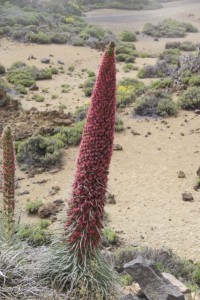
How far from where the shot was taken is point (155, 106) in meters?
15.8

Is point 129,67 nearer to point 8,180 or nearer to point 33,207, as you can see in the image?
point 33,207

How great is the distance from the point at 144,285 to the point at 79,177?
1527 mm

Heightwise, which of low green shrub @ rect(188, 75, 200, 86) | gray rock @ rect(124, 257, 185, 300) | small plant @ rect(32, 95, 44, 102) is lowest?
small plant @ rect(32, 95, 44, 102)

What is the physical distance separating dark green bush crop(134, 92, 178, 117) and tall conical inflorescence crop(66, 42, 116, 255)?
11317 mm

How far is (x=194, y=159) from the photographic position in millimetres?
11812

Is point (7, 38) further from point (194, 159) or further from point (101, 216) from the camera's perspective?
point (101, 216)

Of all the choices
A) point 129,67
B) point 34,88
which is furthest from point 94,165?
point 129,67

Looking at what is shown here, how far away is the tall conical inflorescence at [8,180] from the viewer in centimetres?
385

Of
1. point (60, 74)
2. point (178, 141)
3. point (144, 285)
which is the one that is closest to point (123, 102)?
point (178, 141)

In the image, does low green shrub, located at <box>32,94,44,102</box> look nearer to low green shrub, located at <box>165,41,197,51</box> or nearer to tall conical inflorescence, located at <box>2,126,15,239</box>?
tall conical inflorescence, located at <box>2,126,15,239</box>

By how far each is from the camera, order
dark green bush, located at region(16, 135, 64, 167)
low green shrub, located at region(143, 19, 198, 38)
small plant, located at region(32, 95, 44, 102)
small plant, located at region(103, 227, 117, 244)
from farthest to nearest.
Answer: low green shrub, located at region(143, 19, 198, 38)
small plant, located at region(32, 95, 44, 102)
dark green bush, located at region(16, 135, 64, 167)
small plant, located at region(103, 227, 117, 244)

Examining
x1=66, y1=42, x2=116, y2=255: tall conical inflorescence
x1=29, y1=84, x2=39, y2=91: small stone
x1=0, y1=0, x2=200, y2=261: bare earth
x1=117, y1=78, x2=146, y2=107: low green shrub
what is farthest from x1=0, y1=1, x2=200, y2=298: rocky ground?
x1=29, y1=84, x2=39, y2=91: small stone

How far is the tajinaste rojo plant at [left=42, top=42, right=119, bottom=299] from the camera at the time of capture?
354cm

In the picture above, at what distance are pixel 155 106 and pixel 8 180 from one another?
40.0 feet
